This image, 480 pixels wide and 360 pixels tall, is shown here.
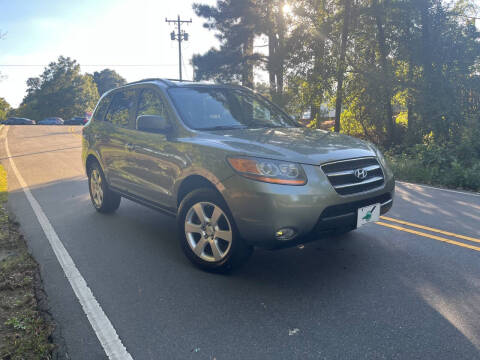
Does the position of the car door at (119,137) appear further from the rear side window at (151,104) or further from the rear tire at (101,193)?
the rear tire at (101,193)

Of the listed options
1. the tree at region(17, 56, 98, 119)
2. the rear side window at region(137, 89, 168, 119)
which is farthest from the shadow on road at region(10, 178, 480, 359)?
the tree at region(17, 56, 98, 119)

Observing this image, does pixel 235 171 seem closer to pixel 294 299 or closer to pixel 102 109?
pixel 294 299

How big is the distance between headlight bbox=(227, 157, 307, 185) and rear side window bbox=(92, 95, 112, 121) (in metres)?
3.46

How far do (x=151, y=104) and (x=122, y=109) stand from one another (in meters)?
0.86

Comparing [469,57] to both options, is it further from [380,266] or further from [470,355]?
[470,355]

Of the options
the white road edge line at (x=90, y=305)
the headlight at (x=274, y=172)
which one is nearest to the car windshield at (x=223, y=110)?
the headlight at (x=274, y=172)

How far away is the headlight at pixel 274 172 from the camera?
329cm

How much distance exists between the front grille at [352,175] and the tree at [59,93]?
8574 centimetres

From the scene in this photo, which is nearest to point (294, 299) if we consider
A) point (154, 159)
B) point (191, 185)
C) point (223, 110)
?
point (191, 185)

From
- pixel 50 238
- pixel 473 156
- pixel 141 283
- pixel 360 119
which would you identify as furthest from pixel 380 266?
pixel 360 119

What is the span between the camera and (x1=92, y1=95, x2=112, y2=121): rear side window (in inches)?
236

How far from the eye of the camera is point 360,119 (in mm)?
18641

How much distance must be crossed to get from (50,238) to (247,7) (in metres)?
22.9

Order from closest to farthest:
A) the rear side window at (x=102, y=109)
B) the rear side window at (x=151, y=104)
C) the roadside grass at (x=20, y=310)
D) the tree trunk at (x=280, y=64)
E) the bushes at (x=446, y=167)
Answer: the roadside grass at (x=20, y=310) → the rear side window at (x=151, y=104) → the rear side window at (x=102, y=109) → the bushes at (x=446, y=167) → the tree trunk at (x=280, y=64)
